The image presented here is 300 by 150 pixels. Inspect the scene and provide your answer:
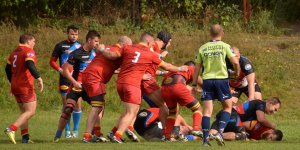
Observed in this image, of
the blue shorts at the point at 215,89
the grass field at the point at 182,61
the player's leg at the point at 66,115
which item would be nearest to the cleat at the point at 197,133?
the blue shorts at the point at 215,89

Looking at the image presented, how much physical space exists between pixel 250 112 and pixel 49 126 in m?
5.35

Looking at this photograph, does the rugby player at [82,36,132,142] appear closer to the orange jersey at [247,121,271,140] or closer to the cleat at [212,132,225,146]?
the cleat at [212,132,225,146]

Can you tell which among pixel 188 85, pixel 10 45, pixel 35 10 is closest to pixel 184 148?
pixel 188 85

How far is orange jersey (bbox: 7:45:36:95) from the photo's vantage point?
1498 centimetres

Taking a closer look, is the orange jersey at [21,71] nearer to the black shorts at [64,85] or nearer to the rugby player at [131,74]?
the rugby player at [131,74]

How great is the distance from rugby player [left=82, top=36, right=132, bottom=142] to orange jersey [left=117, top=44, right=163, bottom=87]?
0.29 metres

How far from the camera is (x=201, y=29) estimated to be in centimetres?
2697

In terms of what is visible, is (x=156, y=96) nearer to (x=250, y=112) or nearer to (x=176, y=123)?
(x=176, y=123)

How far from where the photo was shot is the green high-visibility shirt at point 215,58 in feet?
44.0

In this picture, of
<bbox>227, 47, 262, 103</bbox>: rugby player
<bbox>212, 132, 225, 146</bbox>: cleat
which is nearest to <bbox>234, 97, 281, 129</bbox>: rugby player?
<bbox>227, 47, 262, 103</bbox>: rugby player

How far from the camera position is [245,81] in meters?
17.4

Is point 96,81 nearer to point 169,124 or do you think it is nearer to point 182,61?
point 169,124

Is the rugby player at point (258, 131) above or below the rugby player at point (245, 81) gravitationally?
below

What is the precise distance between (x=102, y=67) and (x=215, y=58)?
2.12 metres
